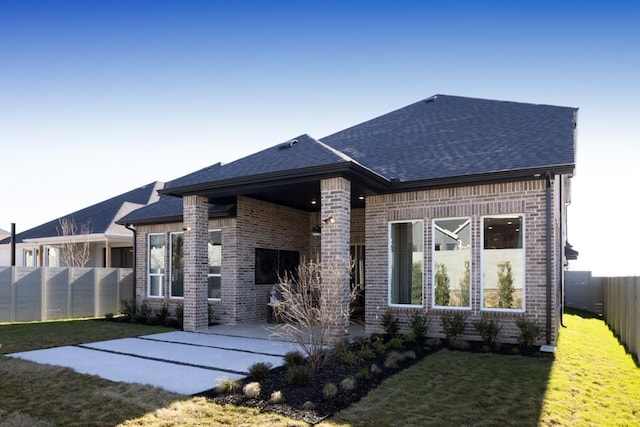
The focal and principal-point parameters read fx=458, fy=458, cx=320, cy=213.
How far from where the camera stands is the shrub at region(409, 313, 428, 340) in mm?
9750

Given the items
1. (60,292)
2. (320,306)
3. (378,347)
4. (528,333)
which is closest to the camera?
A: (320,306)

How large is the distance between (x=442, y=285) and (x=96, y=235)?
1546cm

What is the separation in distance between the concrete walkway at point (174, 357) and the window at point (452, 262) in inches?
137

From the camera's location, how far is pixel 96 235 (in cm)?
1958

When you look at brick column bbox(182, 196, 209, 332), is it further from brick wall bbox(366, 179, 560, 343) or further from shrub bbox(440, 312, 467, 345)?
shrub bbox(440, 312, 467, 345)

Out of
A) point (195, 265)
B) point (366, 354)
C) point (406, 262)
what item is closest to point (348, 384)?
point (366, 354)

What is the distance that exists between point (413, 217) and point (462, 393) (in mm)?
5007

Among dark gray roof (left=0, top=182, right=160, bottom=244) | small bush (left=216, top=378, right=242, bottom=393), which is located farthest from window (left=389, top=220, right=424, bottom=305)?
dark gray roof (left=0, top=182, right=160, bottom=244)

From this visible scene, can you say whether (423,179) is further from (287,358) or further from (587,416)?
(587,416)

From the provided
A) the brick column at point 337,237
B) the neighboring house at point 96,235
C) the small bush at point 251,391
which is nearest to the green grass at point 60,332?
the brick column at point 337,237

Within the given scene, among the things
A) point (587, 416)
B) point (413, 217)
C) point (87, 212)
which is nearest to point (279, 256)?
point (413, 217)

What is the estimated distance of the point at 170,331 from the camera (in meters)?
11.5

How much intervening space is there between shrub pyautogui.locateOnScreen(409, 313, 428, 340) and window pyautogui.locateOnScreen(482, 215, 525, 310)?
4.27 ft

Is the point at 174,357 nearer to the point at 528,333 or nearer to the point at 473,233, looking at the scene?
the point at 473,233
